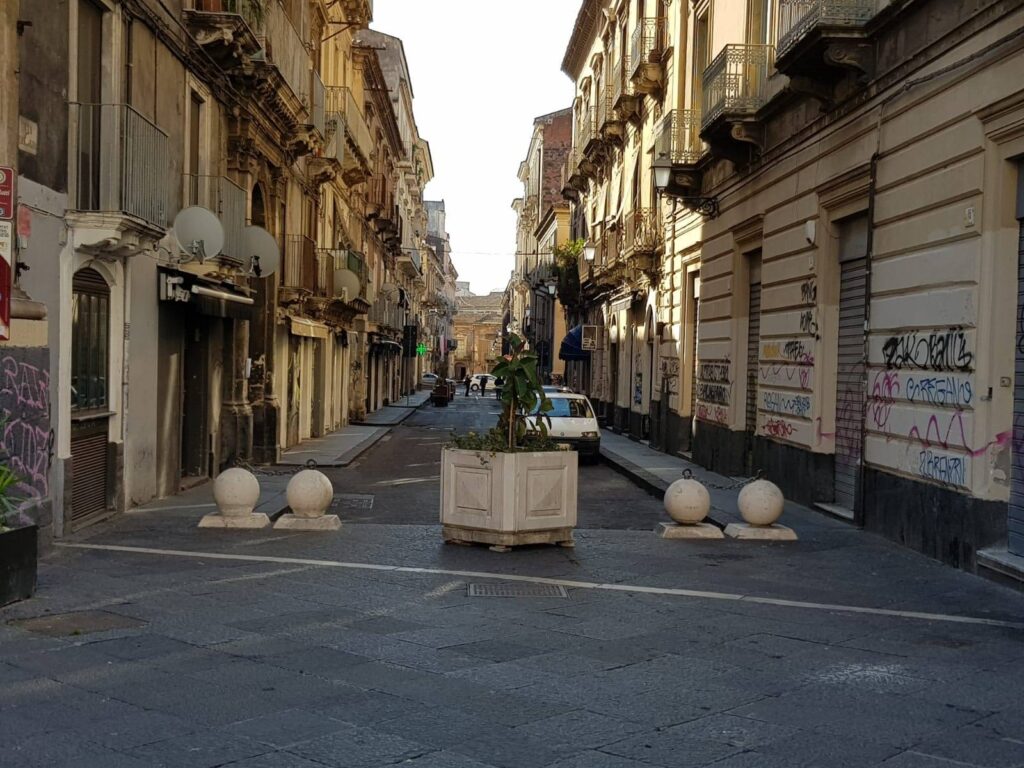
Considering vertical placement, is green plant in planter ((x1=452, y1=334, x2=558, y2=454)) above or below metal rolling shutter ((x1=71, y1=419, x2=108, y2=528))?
above

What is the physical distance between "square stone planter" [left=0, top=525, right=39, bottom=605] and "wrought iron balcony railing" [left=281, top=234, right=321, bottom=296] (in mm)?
14818

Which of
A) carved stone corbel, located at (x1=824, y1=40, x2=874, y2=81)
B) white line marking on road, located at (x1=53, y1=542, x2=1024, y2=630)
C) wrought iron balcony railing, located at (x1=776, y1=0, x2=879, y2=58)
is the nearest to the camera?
white line marking on road, located at (x1=53, y1=542, x2=1024, y2=630)

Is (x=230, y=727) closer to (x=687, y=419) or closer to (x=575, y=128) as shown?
(x=687, y=419)

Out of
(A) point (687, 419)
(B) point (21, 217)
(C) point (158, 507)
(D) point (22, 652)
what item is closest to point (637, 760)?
(D) point (22, 652)

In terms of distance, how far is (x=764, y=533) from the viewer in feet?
38.0

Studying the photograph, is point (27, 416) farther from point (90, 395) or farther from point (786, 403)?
point (786, 403)

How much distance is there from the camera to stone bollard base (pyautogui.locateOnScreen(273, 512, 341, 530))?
37.9 ft

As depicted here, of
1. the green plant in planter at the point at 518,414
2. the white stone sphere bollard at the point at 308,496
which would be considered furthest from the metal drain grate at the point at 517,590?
the white stone sphere bollard at the point at 308,496

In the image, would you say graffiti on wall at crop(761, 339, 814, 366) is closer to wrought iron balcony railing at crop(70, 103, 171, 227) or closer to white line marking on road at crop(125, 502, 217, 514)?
white line marking on road at crop(125, 502, 217, 514)

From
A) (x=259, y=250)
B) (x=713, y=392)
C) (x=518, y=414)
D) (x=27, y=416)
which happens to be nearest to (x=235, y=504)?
(x=27, y=416)

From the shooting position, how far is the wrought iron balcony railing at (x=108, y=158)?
35.6ft

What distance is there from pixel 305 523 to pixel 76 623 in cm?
451

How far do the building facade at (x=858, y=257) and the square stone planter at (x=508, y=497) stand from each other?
3.46 metres

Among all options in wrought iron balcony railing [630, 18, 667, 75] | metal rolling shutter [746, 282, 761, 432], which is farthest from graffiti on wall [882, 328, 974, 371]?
wrought iron balcony railing [630, 18, 667, 75]
